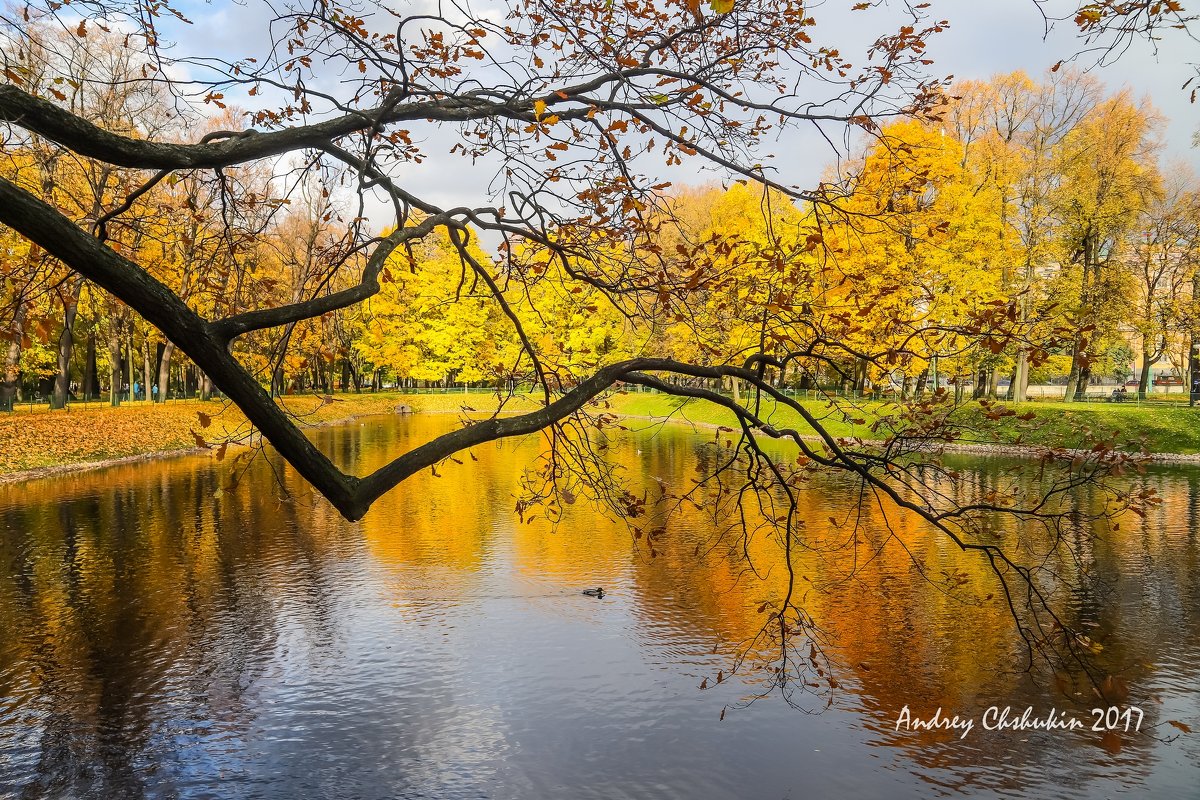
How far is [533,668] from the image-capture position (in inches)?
377

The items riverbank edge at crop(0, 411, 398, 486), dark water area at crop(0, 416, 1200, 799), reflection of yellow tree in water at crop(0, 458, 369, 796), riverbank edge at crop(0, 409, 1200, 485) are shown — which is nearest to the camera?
dark water area at crop(0, 416, 1200, 799)

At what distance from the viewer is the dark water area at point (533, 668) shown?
732 cm

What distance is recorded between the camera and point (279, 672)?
948 centimetres

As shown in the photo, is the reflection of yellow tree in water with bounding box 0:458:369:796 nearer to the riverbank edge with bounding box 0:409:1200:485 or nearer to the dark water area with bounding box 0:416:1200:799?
the dark water area with bounding box 0:416:1200:799

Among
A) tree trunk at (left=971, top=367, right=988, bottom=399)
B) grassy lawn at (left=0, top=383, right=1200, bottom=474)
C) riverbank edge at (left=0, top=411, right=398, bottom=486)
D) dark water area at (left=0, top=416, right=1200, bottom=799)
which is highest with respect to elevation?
tree trunk at (left=971, top=367, right=988, bottom=399)

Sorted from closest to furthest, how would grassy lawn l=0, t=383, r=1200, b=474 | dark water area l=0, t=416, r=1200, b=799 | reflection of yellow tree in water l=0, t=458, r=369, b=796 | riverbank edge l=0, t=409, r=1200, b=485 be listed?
dark water area l=0, t=416, r=1200, b=799 → reflection of yellow tree in water l=0, t=458, r=369, b=796 → riverbank edge l=0, t=409, r=1200, b=485 → grassy lawn l=0, t=383, r=1200, b=474

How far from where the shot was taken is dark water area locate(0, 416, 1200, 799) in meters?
7.32

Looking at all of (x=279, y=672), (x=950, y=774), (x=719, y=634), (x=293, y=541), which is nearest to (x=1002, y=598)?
(x=719, y=634)

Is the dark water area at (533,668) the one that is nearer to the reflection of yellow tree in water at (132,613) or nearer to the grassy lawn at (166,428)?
the reflection of yellow tree in water at (132,613)

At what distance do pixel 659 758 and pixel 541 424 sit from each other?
4.80 m

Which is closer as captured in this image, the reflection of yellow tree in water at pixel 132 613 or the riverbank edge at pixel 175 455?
the reflection of yellow tree in water at pixel 132 613

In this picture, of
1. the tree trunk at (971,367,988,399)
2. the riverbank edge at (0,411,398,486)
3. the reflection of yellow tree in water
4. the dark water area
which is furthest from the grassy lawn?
the dark water area

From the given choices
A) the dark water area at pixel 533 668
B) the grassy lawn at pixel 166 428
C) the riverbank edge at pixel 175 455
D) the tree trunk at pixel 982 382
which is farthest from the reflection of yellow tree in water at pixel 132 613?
the tree trunk at pixel 982 382

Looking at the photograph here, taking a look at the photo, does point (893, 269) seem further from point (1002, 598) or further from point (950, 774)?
point (950, 774)
